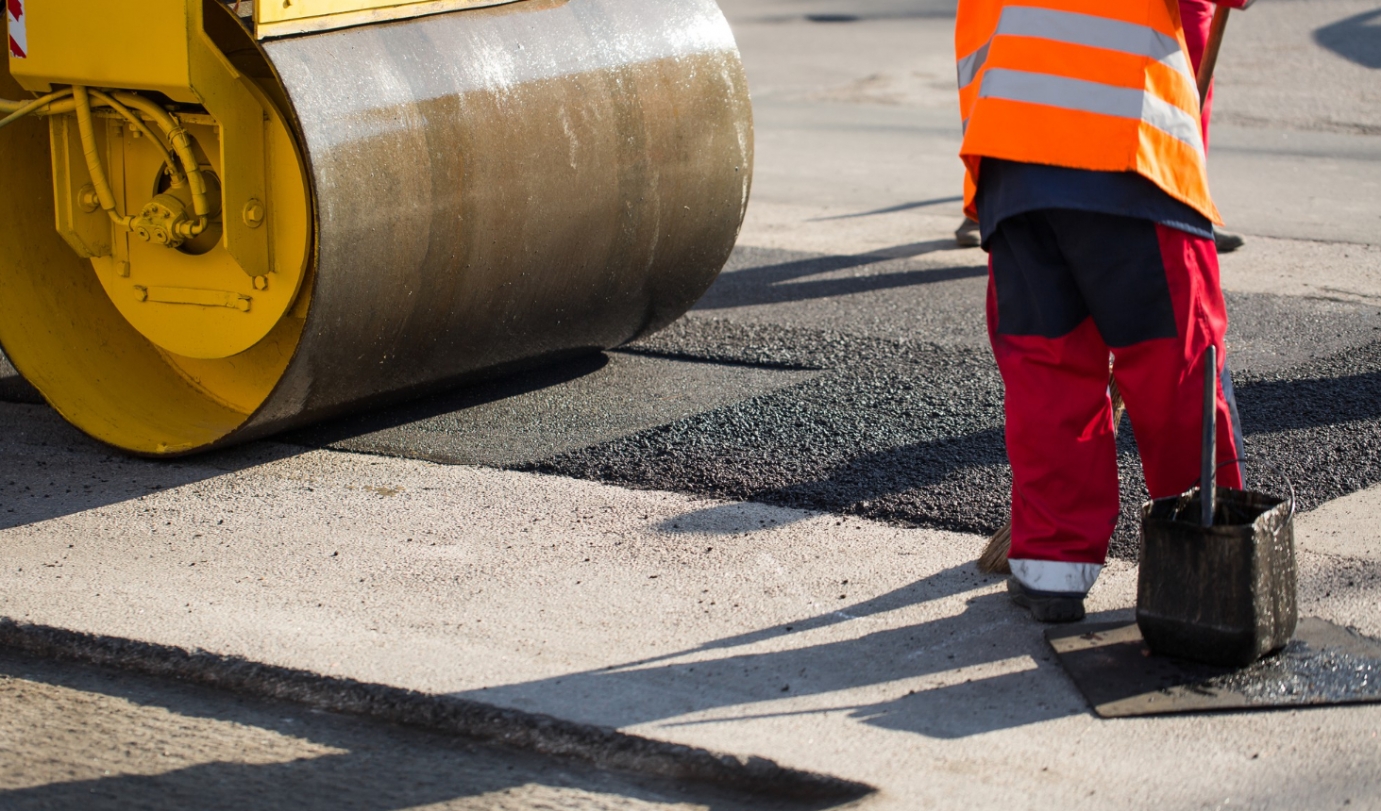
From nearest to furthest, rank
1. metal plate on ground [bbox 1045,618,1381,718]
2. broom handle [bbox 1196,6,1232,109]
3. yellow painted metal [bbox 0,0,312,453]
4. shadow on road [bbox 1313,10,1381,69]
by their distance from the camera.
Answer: metal plate on ground [bbox 1045,618,1381,718], broom handle [bbox 1196,6,1232,109], yellow painted metal [bbox 0,0,312,453], shadow on road [bbox 1313,10,1381,69]

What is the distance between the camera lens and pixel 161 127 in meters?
4.42

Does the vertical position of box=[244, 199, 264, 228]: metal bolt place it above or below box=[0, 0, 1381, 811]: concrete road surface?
above

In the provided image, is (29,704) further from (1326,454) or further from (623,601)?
(1326,454)

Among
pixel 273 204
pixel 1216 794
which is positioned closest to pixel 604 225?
pixel 273 204

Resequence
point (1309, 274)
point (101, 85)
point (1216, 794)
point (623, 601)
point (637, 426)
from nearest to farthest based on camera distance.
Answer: point (1216, 794) < point (623, 601) < point (101, 85) < point (637, 426) < point (1309, 274)

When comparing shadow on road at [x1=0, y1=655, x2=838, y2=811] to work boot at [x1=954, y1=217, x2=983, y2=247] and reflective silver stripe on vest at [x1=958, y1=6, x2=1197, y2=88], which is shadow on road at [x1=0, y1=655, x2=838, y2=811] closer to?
reflective silver stripe on vest at [x1=958, y1=6, x2=1197, y2=88]

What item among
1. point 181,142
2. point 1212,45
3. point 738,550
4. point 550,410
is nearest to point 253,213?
point 181,142

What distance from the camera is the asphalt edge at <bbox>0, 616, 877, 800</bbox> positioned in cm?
282

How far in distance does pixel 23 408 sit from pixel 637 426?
2.15 meters

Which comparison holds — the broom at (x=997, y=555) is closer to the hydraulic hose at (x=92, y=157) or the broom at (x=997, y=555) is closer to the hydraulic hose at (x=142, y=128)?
the hydraulic hose at (x=142, y=128)

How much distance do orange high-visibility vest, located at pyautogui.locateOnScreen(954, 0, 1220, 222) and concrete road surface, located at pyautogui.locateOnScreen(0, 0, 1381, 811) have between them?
100 cm

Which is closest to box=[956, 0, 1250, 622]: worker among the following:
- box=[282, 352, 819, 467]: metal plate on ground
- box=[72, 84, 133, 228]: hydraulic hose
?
→ box=[282, 352, 819, 467]: metal plate on ground

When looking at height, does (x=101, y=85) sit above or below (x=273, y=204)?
above

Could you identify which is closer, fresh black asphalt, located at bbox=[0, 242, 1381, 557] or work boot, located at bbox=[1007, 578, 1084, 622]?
work boot, located at bbox=[1007, 578, 1084, 622]
